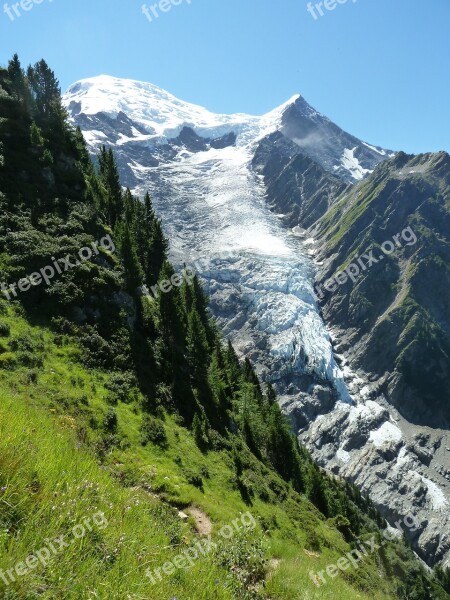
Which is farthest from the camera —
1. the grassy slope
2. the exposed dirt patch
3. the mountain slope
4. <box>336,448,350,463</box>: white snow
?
<box>336,448,350,463</box>: white snow

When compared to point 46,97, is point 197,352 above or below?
below

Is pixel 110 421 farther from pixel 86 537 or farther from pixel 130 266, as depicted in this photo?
pixel 130 266

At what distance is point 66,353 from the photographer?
3106 centimetres

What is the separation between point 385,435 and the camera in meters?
177

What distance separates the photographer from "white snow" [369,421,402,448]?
172100 mm

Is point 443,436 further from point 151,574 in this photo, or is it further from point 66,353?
point 151,574

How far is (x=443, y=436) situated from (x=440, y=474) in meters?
28.1

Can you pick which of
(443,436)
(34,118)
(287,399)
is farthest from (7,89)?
→ (443,436)

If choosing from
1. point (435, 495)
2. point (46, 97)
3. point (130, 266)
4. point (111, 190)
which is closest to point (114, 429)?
point (130, 266)

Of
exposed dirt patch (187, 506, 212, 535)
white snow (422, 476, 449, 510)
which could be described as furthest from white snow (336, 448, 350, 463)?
exposed dirt patch (187, 506, 212, 535)

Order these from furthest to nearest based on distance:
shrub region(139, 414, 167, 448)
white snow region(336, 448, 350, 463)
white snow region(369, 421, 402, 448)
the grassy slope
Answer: white snow region(369, 421, 402, 448), white snow region(336, 448, 350, 463), shrub region(139, 414, 167, 448), the grassy slope

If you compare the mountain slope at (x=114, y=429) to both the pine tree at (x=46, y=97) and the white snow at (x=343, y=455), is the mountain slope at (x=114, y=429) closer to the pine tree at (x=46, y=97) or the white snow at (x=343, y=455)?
the pine tree at (x=46, y=97)

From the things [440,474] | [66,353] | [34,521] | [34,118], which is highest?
[34,118]

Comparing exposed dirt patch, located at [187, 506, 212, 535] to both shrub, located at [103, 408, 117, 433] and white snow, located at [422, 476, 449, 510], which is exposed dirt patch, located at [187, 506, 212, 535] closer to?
shrub, located at [103, 408, 117, 433]
